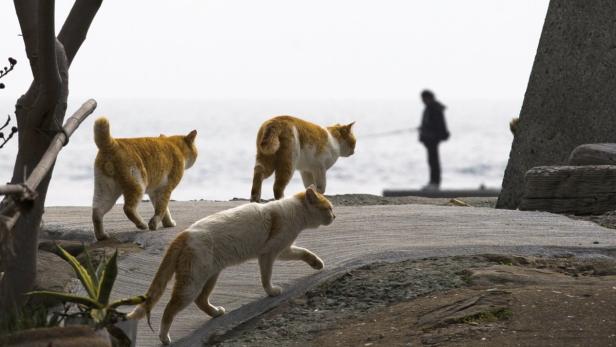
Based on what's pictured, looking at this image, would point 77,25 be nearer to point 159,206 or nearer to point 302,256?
point 159,206

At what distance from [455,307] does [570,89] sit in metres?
5.61

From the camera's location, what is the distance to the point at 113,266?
584cm

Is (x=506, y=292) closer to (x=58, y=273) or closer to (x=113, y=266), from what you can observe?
(x=113, y=266)

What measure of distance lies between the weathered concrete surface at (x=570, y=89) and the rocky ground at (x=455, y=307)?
4.01 m

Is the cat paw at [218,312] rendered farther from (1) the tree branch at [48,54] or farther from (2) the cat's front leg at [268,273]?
(1) the tree branch at [48,54]

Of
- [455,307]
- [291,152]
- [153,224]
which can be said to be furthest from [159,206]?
[455,307]

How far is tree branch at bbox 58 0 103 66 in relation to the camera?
25.2 feet

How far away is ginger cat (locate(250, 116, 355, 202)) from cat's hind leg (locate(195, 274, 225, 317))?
235cm

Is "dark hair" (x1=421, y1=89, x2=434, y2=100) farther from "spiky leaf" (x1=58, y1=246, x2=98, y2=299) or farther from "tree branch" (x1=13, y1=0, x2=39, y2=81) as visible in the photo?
"spiky leaf" (x1=58, y1=246, x2=98, y2=299)

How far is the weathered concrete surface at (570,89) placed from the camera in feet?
38.6

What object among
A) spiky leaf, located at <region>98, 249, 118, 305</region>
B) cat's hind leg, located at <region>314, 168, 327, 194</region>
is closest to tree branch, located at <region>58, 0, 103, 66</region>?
spiky leaf, located at <region>98, 249, 118, 305</region>

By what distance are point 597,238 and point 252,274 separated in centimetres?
251

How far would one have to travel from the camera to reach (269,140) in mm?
9422

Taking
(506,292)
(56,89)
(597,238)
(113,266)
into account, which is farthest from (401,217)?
(113,266)
